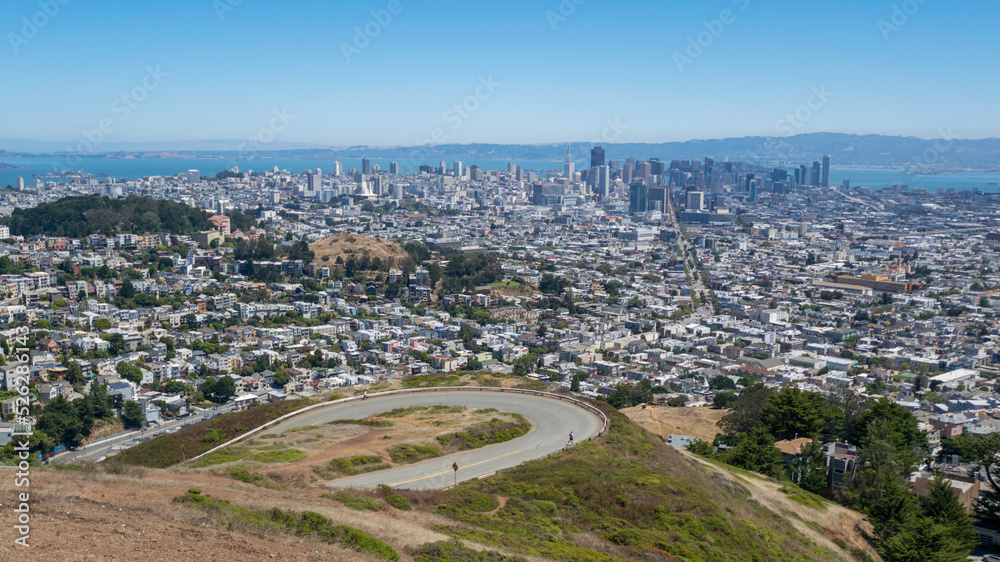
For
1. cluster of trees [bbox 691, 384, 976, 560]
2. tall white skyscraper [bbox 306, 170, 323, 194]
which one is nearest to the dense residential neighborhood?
cluster of trees [bbox 691, 384, 976, 560]

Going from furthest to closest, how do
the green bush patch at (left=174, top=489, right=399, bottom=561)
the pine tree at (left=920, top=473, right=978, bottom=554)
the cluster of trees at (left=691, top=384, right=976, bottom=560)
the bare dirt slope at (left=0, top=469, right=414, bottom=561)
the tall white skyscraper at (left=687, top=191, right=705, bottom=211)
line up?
the tall white skyscraper at (left=687, top=191, right=705, bottom=211) → the pine tree at (left=920, top=473, right=978, bottom=554) → the cluster of trees at (left=691, top=384, right=976, bottom=560) → the green bush patch at (left=174, top=489, right=399, bottom=561) → the bare dirt slope at (left=0, top=469, right=414, bottom=561)

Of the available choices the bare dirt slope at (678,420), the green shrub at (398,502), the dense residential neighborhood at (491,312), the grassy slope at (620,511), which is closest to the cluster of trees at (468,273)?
the dense residential neighborhood at (491,312)

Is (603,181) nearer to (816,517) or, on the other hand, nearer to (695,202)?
(695,202)


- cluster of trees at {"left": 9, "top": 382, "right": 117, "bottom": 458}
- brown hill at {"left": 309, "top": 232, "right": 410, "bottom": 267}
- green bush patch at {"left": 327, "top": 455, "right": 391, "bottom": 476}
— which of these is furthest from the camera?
brown hill at {"left": 309, "top": 232, "right": 410, "bottom": 267}

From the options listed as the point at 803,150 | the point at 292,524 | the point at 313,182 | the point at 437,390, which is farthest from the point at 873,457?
the point at 803,150

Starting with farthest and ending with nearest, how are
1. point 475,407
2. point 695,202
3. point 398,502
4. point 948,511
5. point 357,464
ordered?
point 695,202
point 475,407
point 948,511
point 357,464
point 398,502

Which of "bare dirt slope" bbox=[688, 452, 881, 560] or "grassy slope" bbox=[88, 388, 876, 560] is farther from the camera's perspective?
"bare dirt slope" bbox=[688, 452, 881, 560]

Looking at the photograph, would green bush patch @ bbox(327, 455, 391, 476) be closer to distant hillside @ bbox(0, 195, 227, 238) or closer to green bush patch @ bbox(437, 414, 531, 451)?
green bush patch @ bbox(437, 414, 531, 451)
